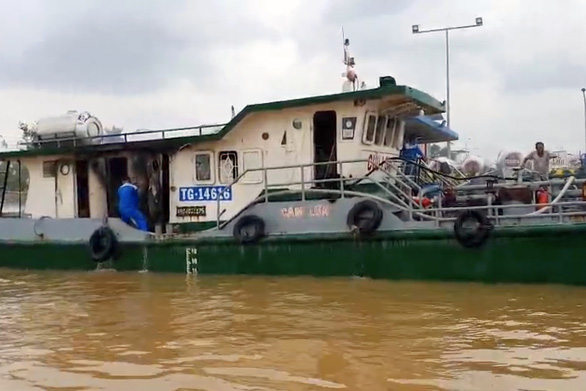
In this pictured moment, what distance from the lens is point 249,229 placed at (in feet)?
31.5

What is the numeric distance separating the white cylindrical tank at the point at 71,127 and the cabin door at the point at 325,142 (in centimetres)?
402

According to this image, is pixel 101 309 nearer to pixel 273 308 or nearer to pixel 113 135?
pixel 273 308

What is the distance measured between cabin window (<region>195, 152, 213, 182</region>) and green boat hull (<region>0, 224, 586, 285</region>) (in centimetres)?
112

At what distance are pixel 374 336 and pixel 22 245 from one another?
319 inches

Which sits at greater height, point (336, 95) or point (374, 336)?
point (336, 95)

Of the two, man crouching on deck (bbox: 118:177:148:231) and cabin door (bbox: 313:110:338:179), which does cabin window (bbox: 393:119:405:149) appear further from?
man crouching on deck (bbox: 118:177:148:231)

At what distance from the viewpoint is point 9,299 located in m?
8.56

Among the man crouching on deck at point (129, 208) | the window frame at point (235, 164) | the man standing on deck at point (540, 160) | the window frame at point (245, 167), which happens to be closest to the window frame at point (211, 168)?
the window frame at point (235, 164)

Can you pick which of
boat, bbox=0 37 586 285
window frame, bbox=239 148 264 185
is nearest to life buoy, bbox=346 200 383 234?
boat, bbox=0 37 586 285

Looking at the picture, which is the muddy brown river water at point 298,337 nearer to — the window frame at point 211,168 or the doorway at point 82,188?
the window frame at point 211,168

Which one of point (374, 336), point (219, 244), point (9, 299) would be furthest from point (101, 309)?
point (374, 336)

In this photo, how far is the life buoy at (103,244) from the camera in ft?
35.2

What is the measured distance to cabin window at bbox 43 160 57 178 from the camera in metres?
12.2

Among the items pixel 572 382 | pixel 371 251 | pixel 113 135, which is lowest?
pixel 572 382
